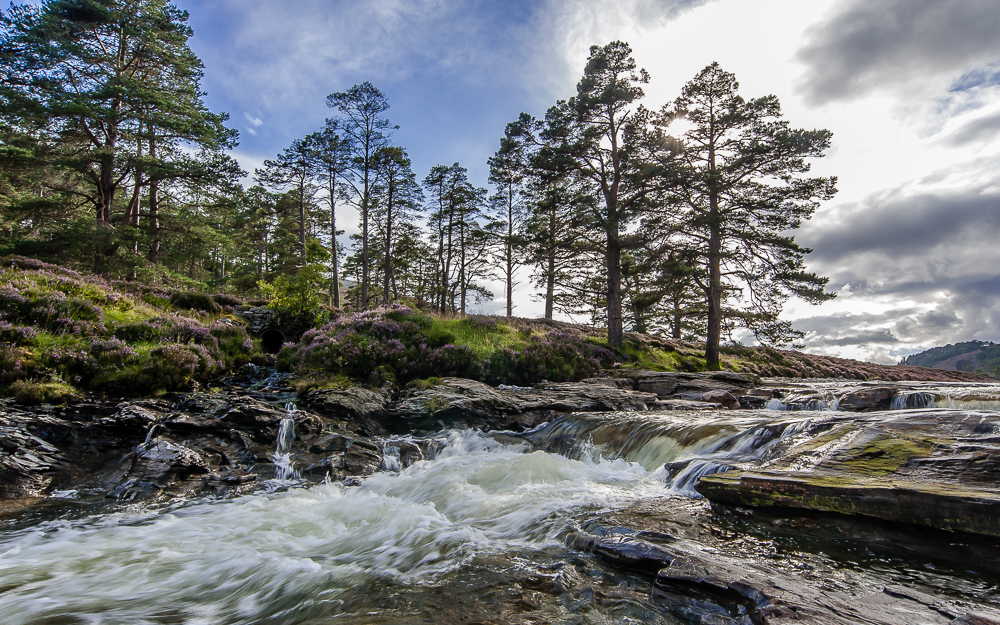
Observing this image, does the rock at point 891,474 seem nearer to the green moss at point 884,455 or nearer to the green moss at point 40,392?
the green moss at point 884,455

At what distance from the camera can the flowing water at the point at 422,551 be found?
296 centimetres

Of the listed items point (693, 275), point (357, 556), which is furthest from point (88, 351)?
point (693, 275)

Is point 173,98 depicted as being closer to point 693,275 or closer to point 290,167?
point 290,167

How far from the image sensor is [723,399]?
1082 cm

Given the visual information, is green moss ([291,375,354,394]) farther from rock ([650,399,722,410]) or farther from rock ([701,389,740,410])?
rock ([701,389,740,410])

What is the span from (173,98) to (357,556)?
2459cm

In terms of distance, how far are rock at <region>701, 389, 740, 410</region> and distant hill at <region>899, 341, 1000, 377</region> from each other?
11675cm

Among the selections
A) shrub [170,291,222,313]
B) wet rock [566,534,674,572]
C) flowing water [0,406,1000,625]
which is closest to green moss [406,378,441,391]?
flowing water [0,406,1000,625]

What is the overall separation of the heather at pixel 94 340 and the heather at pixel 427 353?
7.68ft

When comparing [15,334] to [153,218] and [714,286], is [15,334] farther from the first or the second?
[714,286]

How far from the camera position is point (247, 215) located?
29.9m

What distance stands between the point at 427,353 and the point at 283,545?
9.03 m

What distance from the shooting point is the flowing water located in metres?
2.96

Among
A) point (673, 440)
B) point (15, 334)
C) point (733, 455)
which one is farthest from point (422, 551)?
point (15, 334)
